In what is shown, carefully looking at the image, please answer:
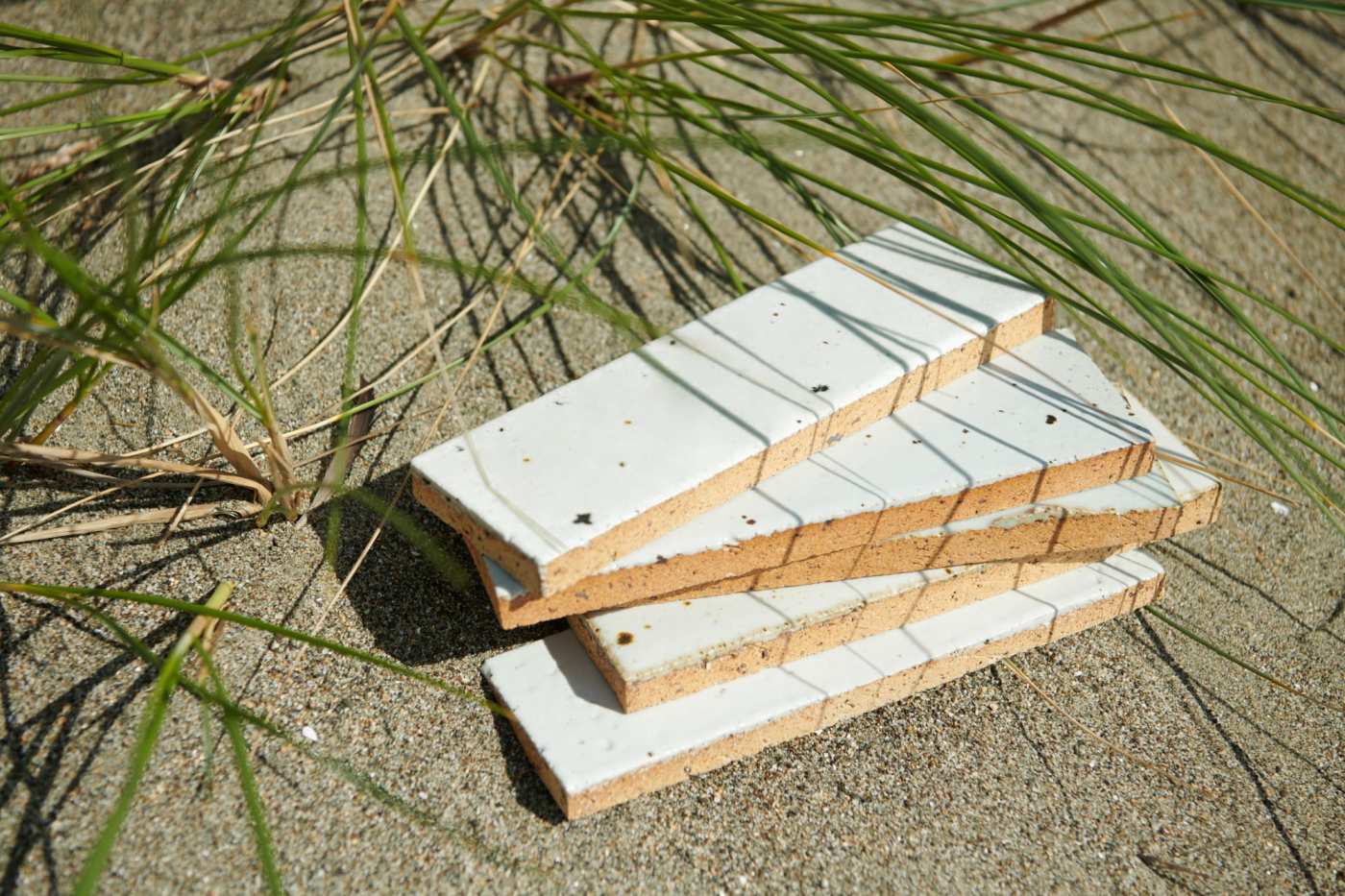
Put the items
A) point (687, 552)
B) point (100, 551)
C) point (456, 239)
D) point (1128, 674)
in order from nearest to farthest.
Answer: point (687, 552) → point (100, 551) → point (1128, 674) → point (456, 239)

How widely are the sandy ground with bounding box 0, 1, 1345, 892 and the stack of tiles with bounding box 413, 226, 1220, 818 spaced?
0.21ft

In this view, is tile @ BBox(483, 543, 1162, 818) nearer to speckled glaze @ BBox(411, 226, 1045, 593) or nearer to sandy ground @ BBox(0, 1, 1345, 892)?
sandy ground @ BBox(0, 1, 1345, 892)

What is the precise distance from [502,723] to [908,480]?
0.51m

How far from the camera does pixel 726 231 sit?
1.81 meters

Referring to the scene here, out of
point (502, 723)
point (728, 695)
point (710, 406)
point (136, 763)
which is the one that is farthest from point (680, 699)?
point (136, 763)

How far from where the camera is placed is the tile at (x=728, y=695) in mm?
1136

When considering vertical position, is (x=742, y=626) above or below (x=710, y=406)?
below

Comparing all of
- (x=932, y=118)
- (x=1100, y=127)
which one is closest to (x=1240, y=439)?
(x=1100, y=127)

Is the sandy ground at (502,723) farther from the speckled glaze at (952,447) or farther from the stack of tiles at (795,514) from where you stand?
the speckled glaze at (952,447)

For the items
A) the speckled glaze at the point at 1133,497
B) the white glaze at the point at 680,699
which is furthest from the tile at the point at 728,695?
the speckled glaze at the point at 1133,497

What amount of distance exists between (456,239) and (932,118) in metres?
0.83

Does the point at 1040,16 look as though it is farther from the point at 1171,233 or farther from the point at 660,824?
the point at 660,824

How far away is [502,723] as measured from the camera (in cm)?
122

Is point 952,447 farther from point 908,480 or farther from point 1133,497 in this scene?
point 1133,497
